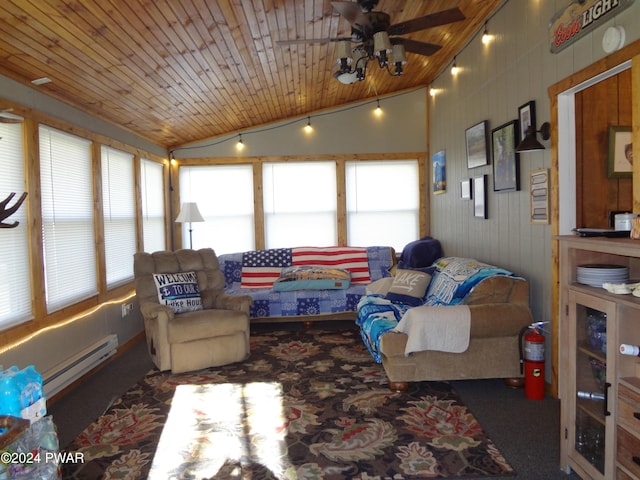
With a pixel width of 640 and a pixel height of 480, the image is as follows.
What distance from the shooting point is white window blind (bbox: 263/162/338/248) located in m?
6.62

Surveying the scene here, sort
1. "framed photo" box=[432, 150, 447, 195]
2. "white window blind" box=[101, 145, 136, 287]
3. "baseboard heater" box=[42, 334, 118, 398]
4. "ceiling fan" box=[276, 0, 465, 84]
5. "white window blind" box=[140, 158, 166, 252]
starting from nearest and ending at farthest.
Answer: "ceiling fan" box=[276, 0, 465, 84] < "baseboard heater" box=[42, 334, 118, 398] < "white window blind" box=[101, 145, 136, 287] < "white window blind" box=[140, 158, 166, 252] < "framed photo" box=[432, 150, 447, 195]

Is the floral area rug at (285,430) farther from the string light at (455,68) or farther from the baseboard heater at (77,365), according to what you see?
the string light at (455,68)

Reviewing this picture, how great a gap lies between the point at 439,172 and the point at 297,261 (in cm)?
212

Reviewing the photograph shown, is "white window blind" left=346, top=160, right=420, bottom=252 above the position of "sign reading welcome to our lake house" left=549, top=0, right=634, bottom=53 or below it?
below

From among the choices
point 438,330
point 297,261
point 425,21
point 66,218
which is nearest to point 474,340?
point 438,330

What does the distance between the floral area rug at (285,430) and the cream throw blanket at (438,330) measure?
38 centimetres

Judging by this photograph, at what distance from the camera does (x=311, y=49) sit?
420cm

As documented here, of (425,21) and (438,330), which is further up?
(425,21)

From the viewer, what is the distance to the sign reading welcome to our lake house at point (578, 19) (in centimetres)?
256

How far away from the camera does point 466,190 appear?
198 inches

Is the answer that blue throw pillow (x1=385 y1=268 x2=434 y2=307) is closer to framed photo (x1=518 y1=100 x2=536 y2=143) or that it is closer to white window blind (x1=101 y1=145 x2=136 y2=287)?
framed photo (x1=518 y1=100 x2=536 y2=143)

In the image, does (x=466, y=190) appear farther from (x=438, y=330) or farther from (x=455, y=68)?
(x=438, y=330)

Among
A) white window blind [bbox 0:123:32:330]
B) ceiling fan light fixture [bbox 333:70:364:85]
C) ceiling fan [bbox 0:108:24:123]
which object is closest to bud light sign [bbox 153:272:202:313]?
white window blind [bbox 0:123:32:330]

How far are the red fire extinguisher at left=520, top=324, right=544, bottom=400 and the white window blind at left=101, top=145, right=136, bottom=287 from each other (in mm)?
3784
